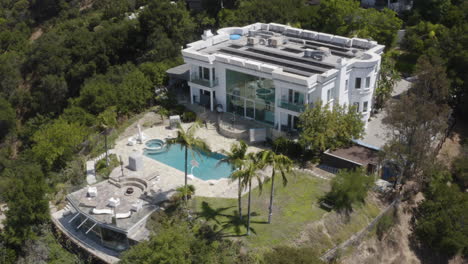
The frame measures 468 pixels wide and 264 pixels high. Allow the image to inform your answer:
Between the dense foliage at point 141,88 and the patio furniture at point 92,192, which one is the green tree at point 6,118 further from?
the patio furniture at point 92,192

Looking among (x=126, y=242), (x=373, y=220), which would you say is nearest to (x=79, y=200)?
(x=126, y=242)

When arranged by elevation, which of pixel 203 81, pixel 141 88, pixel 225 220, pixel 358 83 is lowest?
pixel 225 220

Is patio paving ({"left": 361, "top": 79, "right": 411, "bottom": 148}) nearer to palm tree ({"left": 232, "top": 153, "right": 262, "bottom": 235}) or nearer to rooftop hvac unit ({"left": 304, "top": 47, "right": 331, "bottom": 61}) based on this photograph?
rooftop hvac unit ({"left": 304, "top": 47, "right": 331, "bottom": 61})

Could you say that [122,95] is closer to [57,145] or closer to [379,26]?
[57,145]

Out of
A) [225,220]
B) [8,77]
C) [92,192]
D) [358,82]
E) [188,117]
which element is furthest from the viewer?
[8,77]

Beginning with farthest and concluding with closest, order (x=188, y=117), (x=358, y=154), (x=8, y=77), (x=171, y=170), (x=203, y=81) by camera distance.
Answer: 1. (x=8, y=77)
2. (x=203, y=81)
3. (x=188, y=117)
4. (x=358, y=154)
5. (x=171, y=170)

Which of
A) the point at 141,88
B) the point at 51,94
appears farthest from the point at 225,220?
the point at 51,94

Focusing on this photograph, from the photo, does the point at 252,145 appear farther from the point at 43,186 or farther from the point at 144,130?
the point at 43,186
